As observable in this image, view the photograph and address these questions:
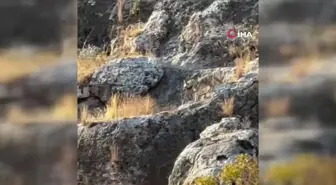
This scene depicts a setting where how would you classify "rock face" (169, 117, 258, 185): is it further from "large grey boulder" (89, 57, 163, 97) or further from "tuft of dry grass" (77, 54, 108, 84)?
"tuft of dry grass" (77, 54, 108, 84)

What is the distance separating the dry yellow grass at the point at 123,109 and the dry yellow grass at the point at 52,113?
0.19 feet

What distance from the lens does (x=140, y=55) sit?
274cm

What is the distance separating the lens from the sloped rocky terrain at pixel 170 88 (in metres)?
2.70

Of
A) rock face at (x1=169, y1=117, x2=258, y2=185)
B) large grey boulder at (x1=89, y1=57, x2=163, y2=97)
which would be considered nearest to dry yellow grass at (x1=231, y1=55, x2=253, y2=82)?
rock face at (x1=169, y1=117, x2=258, y2=185)

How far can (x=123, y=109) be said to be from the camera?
2717 mm

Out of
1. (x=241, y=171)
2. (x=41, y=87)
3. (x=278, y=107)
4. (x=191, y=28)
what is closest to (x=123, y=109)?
(x=41, y=87)

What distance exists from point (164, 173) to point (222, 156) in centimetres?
29

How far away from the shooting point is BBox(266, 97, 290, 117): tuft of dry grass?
9.12ft

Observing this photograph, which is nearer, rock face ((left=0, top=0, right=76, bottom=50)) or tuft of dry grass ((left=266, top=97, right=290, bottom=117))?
rock face ((left=0, top=0, right=76, bottom=50))

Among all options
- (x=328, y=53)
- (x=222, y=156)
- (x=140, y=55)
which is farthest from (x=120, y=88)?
(x=328, y=53)

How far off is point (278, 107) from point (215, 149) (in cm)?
39

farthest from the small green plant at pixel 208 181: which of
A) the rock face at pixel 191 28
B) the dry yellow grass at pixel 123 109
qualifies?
the rock face at pixel 191 28

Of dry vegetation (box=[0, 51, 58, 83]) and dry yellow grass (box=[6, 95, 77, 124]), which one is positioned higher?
dry vegetation (box=[0, 51, 58, 83])

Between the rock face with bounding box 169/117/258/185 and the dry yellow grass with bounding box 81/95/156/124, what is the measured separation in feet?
0.91
